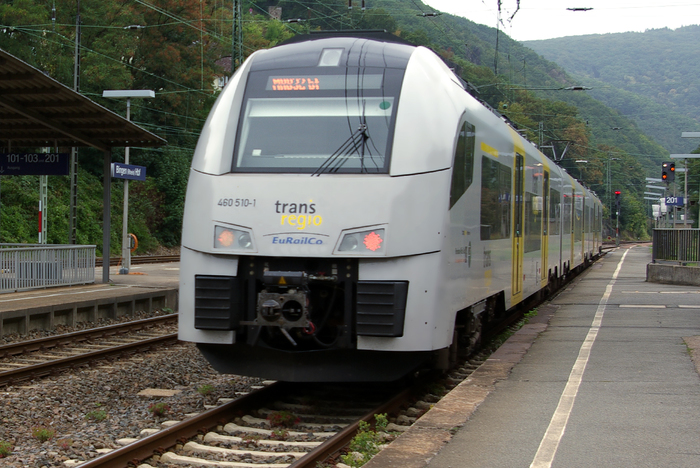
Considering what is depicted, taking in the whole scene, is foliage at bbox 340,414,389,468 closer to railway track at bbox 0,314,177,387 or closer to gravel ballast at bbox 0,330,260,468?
gravel ballast at bbox 0,330,260,468

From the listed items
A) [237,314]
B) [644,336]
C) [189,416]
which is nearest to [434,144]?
[237,314]

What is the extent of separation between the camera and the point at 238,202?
22.6 feet

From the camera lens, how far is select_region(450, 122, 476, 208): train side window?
7211mm

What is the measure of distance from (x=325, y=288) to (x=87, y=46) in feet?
115

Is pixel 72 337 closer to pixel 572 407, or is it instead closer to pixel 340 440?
pixel 340 440

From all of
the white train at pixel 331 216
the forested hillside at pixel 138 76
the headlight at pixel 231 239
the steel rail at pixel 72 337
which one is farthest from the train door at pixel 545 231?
the forested hillside at pixel 138 76

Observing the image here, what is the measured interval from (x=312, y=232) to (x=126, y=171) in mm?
14293

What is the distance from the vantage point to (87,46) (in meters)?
38.6

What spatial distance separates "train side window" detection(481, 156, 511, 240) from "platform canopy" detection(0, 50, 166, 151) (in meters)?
7.61

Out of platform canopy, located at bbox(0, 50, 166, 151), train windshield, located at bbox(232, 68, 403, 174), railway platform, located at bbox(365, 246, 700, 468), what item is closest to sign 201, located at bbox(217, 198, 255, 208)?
train windshield, located at bbox(232, 68, 403, 174)

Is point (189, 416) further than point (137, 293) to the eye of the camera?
No

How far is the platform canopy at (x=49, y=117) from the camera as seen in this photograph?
44.3 ft

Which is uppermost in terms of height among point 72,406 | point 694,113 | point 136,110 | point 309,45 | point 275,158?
point 694,113

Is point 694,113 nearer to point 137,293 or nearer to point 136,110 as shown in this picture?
point 136,110
